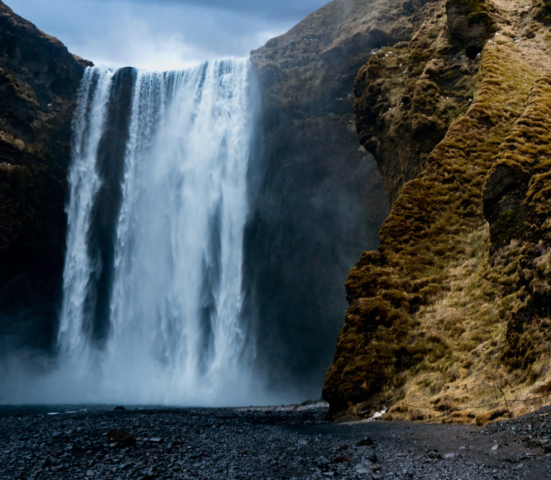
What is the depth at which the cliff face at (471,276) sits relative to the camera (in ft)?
26.6

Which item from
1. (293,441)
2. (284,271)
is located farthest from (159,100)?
(293,441)

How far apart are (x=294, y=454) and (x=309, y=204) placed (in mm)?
35857

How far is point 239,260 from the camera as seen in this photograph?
38094 millimetres

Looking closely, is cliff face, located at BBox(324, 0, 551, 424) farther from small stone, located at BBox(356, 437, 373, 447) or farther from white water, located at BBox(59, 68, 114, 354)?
white water, located at BBox(59, 68, 114, 354)

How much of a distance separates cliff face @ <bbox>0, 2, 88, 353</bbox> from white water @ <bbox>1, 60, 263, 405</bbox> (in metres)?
1.54

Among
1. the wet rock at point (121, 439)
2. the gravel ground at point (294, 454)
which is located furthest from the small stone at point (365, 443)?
the wet rock at point (121, 439)

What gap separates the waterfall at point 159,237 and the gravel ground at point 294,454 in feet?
81.3

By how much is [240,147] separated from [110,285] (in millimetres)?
16841

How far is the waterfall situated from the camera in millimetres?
35094

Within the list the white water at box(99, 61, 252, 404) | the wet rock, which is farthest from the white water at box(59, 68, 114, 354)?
the wet rock

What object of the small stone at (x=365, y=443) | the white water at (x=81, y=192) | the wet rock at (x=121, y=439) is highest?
the white water at (x=81, y=192)

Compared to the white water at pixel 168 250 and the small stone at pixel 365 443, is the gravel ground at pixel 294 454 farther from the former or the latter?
the white water at pixel 168 250

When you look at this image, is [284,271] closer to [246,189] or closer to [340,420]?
[246,189]

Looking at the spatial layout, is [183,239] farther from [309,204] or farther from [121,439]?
[121,439]
